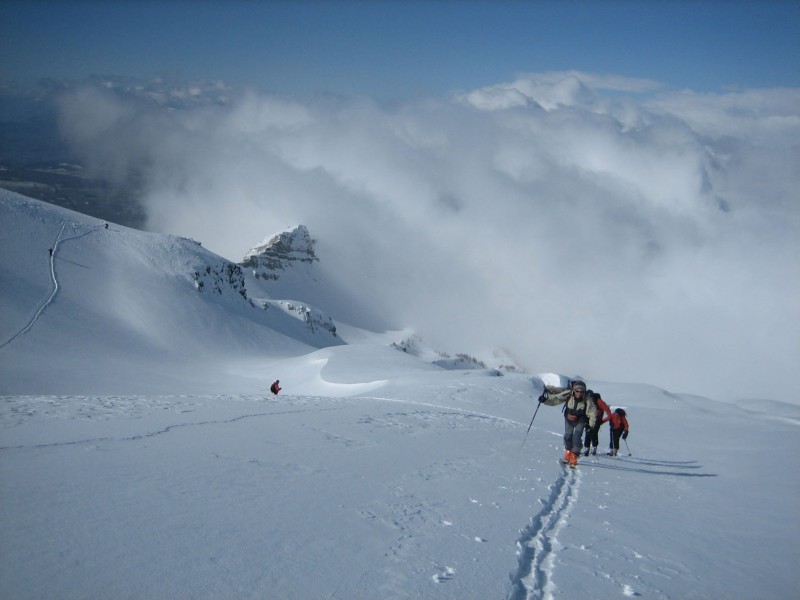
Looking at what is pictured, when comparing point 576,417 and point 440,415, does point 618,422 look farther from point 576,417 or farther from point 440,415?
point 440,415

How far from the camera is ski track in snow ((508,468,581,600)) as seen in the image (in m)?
5.84

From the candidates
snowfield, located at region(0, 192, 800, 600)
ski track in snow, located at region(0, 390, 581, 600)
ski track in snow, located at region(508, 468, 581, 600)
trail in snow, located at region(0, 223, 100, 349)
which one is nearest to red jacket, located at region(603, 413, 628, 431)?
snowfield, located at region(0, 192, 800, 600)

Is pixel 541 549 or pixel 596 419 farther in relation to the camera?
pixel 596 419

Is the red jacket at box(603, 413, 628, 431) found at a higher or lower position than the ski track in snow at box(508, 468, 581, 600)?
higher

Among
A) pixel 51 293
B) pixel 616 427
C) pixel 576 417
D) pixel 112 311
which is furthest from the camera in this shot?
pixel 112 311

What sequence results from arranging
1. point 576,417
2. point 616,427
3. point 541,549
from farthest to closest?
point 616,427 < point 576,417 < point 541,549

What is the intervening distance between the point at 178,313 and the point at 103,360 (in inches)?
715

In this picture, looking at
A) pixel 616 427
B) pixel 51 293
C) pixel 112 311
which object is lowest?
pixel 616 427

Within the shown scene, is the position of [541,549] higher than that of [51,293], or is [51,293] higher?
[51,293]

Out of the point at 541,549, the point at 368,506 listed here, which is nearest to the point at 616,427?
the point at 541,549

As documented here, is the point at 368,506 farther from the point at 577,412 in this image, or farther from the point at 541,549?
the point at 577,412

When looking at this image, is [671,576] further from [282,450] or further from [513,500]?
[282,450]

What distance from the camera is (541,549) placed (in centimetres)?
696

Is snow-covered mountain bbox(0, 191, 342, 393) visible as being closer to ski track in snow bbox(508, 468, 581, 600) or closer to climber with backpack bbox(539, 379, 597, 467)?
climber with backpack bbox(539, 379, 597, 467)
